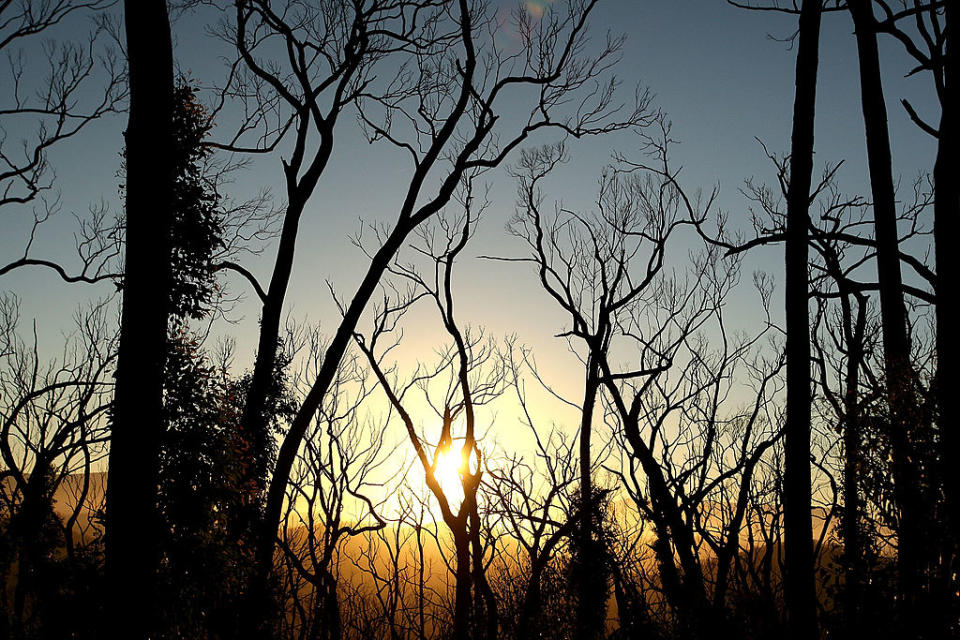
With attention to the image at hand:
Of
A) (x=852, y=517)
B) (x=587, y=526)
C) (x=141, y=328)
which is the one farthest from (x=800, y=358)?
(x=587, y=526)

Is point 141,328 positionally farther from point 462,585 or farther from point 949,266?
point 462,585

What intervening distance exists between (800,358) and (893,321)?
1.94 metres

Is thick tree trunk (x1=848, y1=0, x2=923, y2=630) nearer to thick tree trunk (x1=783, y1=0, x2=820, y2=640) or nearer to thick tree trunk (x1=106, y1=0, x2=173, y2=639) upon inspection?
thick tree trunk (x1=783, y1=0, x2=820, y2=640)

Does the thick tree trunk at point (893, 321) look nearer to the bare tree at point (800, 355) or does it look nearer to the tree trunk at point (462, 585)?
the bare tree at point (800, 355)

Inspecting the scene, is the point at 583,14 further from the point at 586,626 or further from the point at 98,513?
the point at 586,626

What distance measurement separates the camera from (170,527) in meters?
9.70

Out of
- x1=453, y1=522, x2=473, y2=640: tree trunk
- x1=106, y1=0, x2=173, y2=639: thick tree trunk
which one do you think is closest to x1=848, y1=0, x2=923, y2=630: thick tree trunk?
x1=106, y1=0, x2=173, y2=639: thick tree trunk

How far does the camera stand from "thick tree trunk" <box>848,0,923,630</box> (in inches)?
280

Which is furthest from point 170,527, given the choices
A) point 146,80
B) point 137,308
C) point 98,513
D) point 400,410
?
point 400,410

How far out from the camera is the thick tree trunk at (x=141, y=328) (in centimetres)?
575

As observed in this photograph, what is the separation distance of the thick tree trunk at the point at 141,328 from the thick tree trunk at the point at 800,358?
6208 mm

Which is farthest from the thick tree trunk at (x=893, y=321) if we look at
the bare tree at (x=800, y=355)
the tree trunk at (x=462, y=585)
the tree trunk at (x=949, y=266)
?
the tree trunk at (x=462, y=585)

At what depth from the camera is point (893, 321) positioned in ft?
28.5

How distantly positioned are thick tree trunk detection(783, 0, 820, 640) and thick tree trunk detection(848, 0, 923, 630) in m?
0.89
